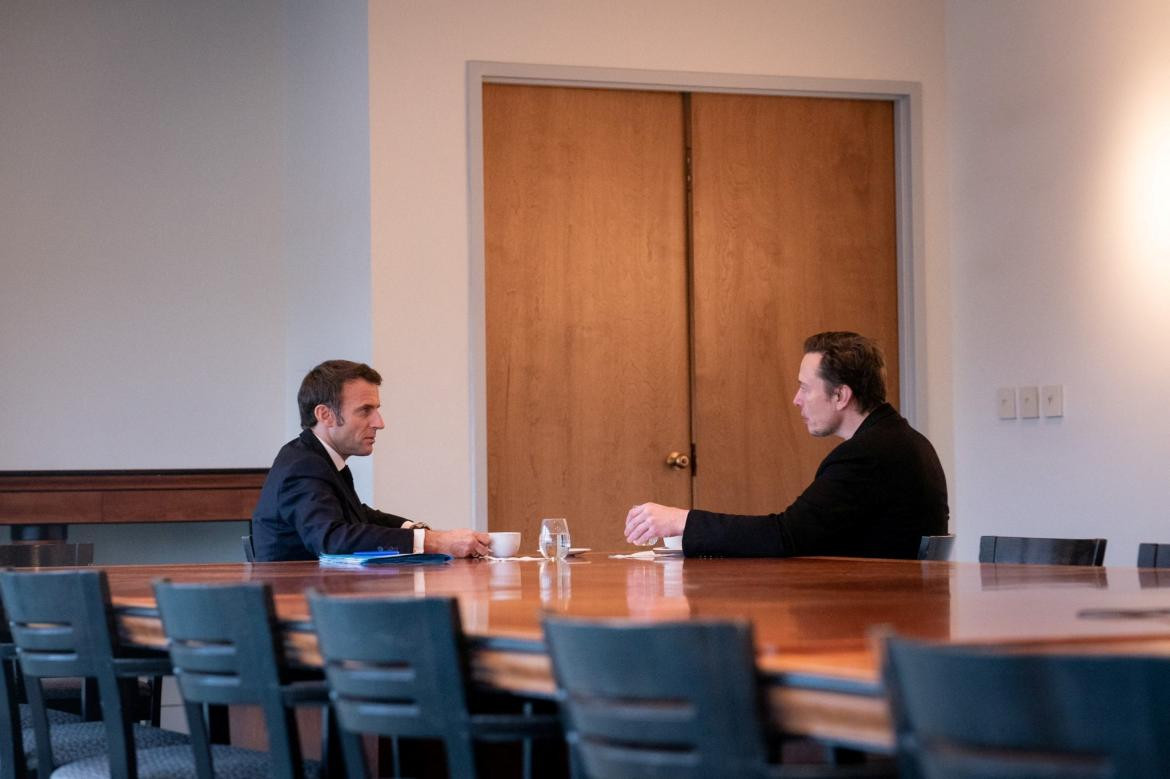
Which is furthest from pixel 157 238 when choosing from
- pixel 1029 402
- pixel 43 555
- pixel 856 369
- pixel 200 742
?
pixel 200 742

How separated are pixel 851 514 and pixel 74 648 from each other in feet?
6.38

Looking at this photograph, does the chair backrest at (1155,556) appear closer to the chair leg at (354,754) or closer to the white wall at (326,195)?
the chair leg at (354,754)

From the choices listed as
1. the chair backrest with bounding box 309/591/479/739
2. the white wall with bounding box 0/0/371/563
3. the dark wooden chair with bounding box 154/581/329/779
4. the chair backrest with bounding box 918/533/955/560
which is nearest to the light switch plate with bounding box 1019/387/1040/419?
the chair backrest with bounding box 918/533/955/560

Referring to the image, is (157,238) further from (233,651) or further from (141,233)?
(233,651)

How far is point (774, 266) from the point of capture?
6.41m

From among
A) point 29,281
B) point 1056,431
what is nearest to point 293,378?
point 29,281

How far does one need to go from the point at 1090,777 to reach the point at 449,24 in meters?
5.02

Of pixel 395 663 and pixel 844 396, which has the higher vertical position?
pixel 844 396

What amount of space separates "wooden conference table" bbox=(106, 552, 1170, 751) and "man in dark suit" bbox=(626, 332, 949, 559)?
0.09 m

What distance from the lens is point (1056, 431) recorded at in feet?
19.0

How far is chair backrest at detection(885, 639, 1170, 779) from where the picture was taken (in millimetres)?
1350

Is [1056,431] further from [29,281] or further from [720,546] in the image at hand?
[29,281]

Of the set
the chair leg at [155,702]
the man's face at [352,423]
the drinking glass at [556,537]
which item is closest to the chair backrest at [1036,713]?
the drinking glass at [556,537]

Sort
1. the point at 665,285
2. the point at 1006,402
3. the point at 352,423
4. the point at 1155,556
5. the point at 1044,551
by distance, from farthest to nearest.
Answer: the point at 665,285 → the point at 1006,402 → the point at 352,423 → the point at 1044,551 → the point at 1155,556
